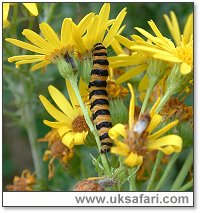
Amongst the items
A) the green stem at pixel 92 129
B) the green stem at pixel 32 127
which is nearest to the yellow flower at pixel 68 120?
the green stem at pixel 92 129

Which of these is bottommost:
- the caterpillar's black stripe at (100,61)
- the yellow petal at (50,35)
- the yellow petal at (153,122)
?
the yellow petal at (153,122)

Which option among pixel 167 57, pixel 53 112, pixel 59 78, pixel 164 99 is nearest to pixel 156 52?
pixel 167 57

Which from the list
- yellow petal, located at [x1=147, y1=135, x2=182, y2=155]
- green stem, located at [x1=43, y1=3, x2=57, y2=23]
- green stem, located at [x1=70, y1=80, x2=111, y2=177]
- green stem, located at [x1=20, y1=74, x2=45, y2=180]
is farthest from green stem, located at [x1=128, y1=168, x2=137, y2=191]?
green stem, located at [x1=43, y1=3, x2=57, y2=23]

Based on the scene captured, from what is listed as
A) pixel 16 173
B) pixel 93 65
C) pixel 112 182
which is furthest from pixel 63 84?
pixel 112 182

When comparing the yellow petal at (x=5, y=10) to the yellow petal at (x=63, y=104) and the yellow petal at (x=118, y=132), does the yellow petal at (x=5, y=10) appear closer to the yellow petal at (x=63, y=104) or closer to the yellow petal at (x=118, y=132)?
the yellow petal at (x=63, y=104)

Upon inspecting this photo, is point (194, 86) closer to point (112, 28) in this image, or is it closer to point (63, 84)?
point (112, 28)
